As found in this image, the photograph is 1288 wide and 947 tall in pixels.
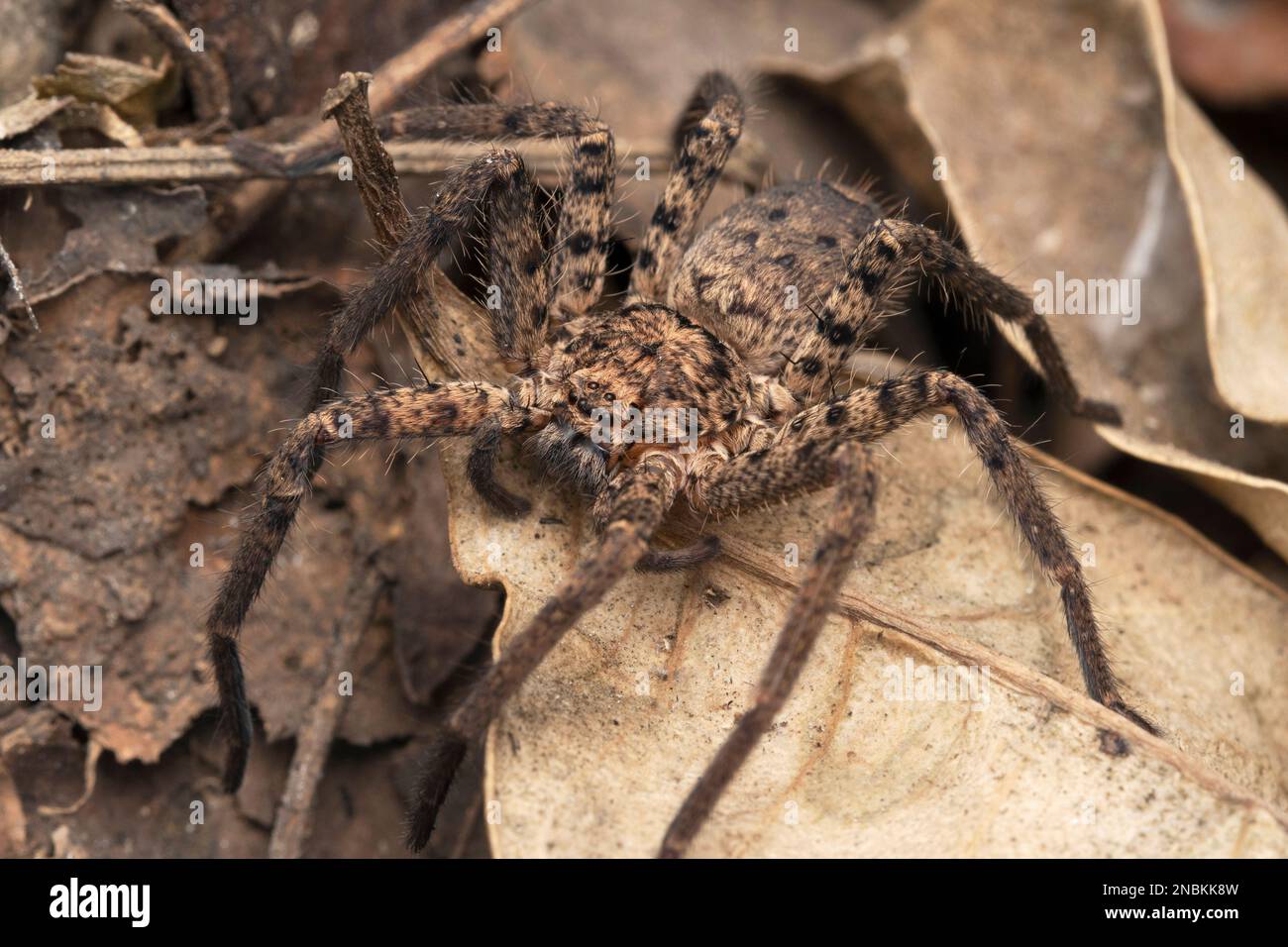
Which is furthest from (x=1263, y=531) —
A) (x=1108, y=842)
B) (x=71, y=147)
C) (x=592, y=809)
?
(x=71, y=147)

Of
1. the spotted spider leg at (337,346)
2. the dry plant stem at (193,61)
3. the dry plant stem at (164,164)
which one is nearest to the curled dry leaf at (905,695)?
the spotted spider leg at (337,346)

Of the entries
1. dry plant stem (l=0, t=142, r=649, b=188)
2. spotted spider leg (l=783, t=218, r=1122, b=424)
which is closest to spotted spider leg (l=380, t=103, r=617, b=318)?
dry plant stem (l=0, t=142, r=649, b=188)

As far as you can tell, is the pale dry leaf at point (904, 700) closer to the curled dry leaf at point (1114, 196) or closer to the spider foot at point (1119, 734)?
the spider foot at point (1119, 734)

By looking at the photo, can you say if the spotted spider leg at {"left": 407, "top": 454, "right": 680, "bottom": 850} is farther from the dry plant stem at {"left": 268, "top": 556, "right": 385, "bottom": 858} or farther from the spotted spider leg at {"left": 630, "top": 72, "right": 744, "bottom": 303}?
the spotted spider leg at {"left": 630, "top": 72, "right": 744, "bottom": 303}

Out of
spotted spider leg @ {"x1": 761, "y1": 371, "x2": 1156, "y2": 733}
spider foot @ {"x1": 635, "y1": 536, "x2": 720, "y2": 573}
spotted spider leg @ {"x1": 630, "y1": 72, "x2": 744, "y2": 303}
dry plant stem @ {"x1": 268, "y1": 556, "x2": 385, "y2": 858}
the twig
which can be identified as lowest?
dry plant stem @ {"x1": 268, "y1": 556, "x2": 385, "y2": 858}

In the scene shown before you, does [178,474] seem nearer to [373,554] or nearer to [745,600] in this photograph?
[373,554]

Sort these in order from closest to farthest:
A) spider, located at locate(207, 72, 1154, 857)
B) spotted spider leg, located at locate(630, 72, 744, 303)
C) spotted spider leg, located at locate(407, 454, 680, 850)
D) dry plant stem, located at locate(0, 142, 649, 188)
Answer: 1. spotted spider leg, located at locate(407, 454, 680, 850)
2. spider, located at locate(207, 72, 1154, 857)
3. dry plant stem, located at locate(0, 142, 649, 188)
4. spotted spider leg, located at locate(630, 72, 744, 303)

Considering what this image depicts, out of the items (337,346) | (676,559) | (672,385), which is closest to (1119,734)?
(676,559)

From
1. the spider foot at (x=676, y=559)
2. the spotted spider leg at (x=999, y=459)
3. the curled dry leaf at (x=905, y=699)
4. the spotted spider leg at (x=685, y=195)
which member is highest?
the spotted spider leg at (x=685, y=195)
